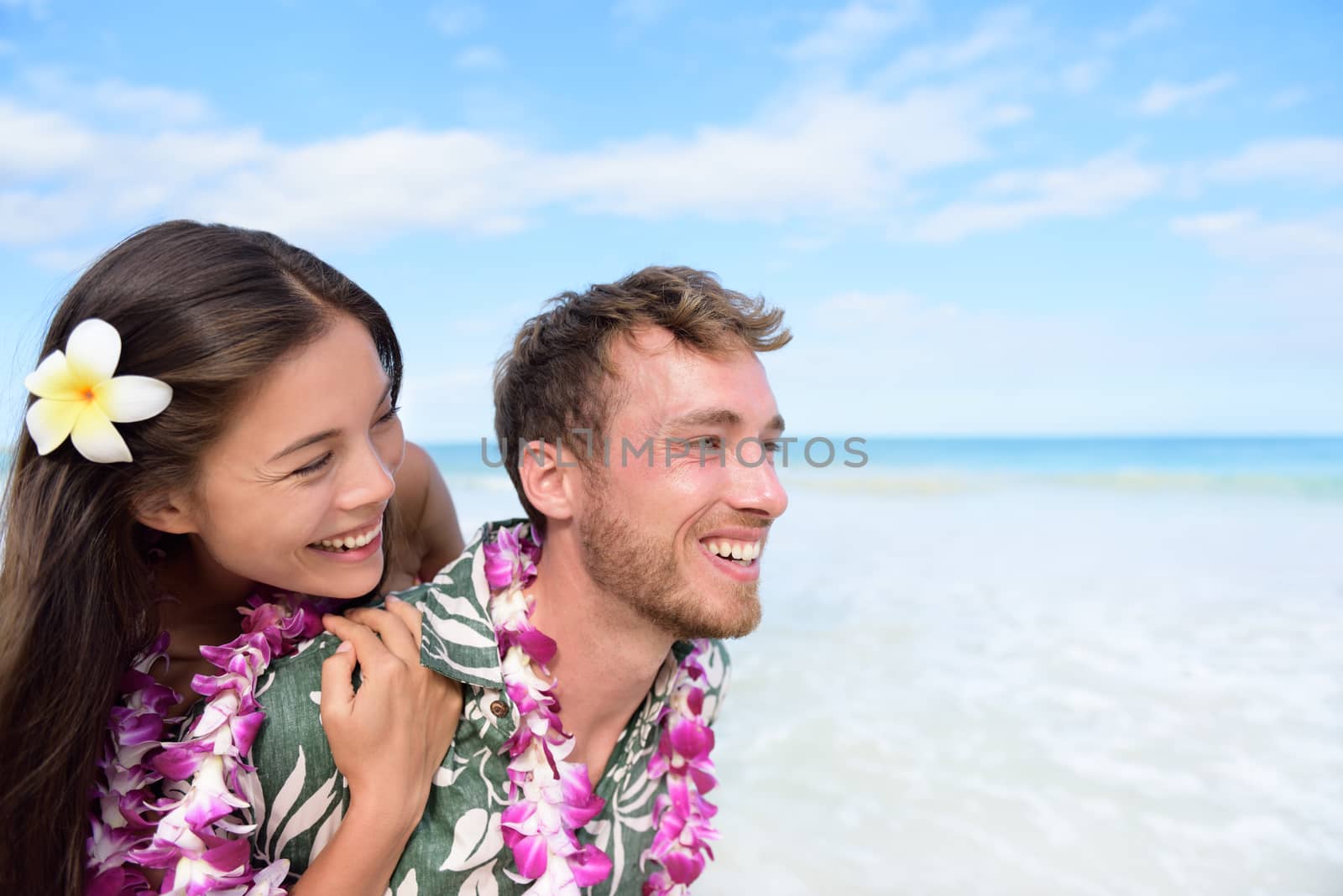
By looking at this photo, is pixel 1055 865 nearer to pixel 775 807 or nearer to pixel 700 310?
pixel 775 807

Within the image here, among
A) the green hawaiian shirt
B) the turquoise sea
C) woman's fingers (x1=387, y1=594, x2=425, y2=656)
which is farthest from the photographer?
the turquoise sea

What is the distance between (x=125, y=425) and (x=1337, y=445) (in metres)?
38.3

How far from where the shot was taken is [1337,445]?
3170 cm

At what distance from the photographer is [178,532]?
2.17 m

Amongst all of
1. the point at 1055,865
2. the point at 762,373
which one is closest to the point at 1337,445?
the point at 1055,865

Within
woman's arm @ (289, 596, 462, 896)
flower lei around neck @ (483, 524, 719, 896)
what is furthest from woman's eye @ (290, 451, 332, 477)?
flower lei around neck @ (483, 524, 719, 896)

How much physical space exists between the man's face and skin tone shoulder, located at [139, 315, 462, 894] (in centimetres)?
58

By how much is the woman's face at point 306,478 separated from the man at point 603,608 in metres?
0.25

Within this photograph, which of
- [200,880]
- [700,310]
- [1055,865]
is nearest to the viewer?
[200,880]

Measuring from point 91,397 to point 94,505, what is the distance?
0.24 m

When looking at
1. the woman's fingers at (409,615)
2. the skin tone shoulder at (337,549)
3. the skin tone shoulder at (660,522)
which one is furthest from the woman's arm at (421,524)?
the skin tone shoulder at (660,522)

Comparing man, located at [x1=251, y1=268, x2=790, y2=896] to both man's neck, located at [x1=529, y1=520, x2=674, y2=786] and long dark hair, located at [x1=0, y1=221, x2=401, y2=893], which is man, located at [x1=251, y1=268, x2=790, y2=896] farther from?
Result: long dark hair, located at [x1=0, y1=221, x2=401, y2=893]

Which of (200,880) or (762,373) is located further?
(762,373)

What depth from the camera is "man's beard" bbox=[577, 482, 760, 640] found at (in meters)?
2.44
